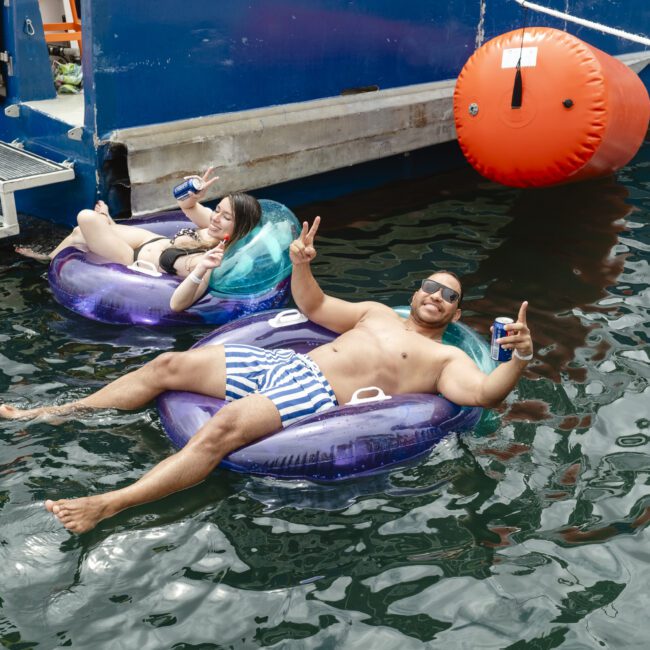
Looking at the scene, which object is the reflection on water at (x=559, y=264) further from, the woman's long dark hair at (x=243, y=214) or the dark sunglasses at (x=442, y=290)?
the woman's long dark hair at (x=243, y=214)

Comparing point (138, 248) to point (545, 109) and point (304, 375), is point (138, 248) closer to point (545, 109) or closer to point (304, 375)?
point (304, 375)

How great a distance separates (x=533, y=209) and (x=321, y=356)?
15.5 ft

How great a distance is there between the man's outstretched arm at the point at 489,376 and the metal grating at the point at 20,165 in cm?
389

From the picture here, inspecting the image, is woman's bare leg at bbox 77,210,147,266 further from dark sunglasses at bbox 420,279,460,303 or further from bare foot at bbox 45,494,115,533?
bare foot at bbox 45,494,115,533

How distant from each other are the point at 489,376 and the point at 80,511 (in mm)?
1943

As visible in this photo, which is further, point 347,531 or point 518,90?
point 518,90

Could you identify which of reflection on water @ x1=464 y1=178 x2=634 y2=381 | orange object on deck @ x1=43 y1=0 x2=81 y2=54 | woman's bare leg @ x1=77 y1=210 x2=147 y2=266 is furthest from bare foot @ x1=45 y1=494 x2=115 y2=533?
orange object on deck @ x1=43 y1=0 x2=81 y2=54

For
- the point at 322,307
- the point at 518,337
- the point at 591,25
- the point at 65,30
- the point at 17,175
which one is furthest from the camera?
the point at 65,30

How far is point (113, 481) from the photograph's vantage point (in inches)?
162

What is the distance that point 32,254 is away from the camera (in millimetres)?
6852

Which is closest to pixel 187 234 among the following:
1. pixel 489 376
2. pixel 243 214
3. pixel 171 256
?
pixel 171 256

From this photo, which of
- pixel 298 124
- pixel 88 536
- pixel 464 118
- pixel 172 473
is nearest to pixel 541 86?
pixel 464 118

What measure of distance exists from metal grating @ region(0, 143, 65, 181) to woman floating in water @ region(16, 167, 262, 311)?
2.09 feet

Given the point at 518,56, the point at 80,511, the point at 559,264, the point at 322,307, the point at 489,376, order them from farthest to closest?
the point at 559,264
the point at 518,56
the point at 322,307
the point at 489,376
the point at 80,511
